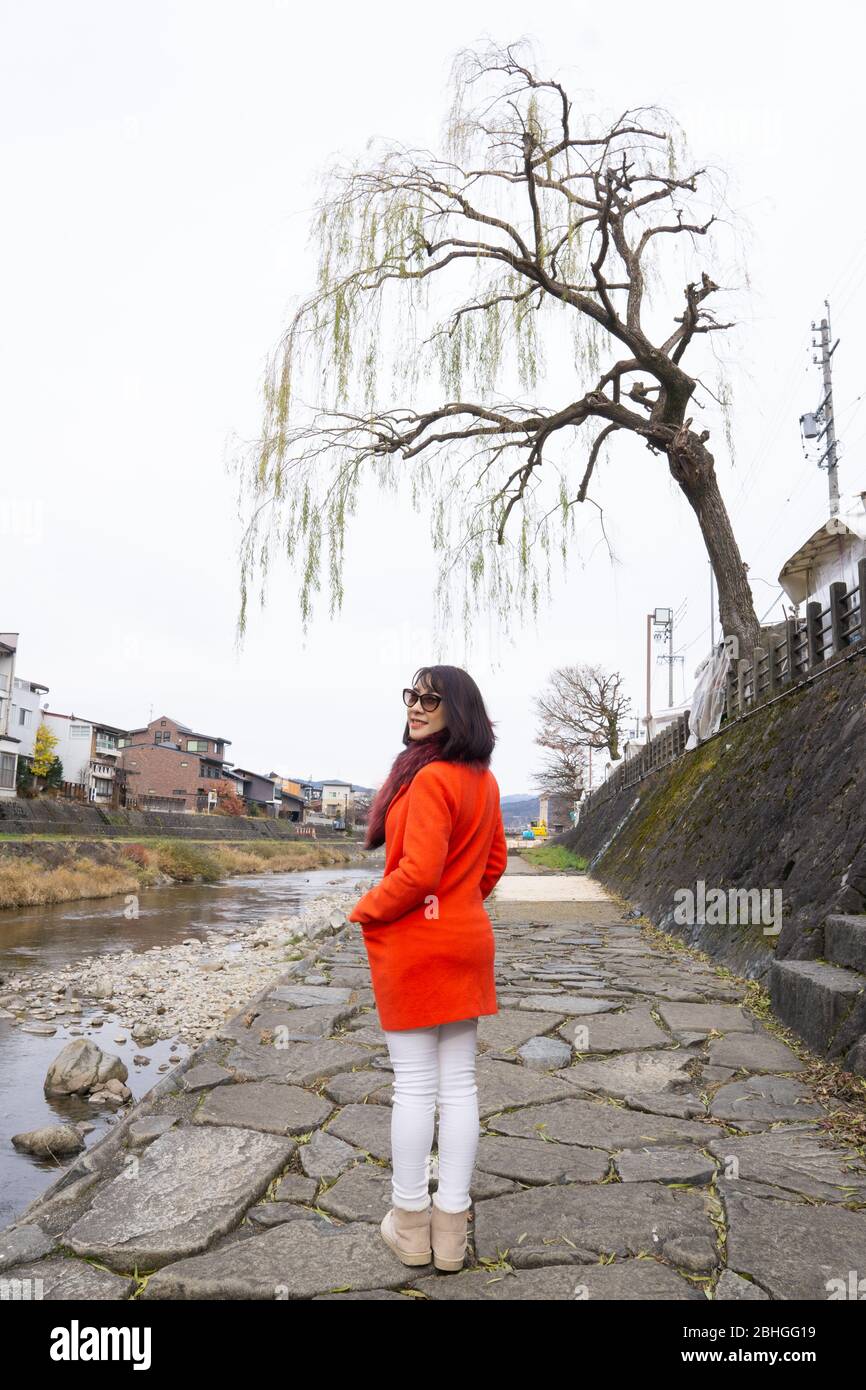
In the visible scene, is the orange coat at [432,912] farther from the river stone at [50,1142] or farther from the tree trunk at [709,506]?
the tree trunk at [709,506]

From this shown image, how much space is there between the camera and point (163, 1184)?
293 cm

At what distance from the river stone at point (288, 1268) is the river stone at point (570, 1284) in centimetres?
15

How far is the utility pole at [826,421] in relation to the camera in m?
22.1

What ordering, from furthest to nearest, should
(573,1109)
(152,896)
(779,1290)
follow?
1. (152,896)
2. (573,1109)
3. (779,1290)

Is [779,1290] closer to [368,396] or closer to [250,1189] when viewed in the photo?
[250,1189]

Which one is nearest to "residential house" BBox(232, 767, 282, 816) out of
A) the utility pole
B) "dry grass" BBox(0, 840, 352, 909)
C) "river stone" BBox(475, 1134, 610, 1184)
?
"dry grass" BBox(0, 840, 352, 909)

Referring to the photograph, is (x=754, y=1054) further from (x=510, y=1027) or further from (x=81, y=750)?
(x=81, y=750)

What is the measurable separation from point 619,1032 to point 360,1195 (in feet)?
8.65

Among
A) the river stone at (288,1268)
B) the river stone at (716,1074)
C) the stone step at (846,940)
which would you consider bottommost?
the river stone at (288,1268)

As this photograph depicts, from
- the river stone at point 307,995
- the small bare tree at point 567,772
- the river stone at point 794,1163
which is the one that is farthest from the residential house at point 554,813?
the river stone at point 794,1163

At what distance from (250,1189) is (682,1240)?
140 cm

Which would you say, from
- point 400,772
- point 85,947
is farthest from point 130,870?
point 400,772

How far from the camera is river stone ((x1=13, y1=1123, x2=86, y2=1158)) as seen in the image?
4750mm
